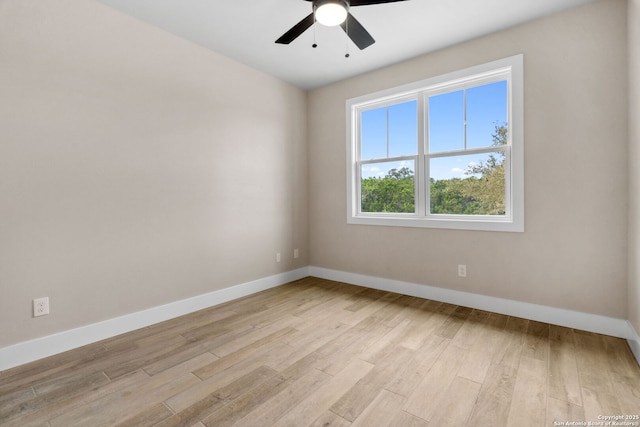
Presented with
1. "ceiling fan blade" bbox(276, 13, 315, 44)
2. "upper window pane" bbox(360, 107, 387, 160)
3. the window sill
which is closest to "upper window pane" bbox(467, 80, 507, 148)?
the window sill

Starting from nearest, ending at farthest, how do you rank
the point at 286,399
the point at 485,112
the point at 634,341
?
the point at 286,399 < the point at 634,341 < the point at 485,112

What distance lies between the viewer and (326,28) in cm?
276

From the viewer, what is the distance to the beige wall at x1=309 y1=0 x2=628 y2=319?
2.37 meters

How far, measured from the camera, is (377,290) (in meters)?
3.67

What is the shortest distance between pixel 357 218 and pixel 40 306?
3.14m

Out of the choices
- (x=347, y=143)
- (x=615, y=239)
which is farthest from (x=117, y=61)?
(x=615, y=239)

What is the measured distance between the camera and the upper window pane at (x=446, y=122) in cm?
321

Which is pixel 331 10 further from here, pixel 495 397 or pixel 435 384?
pixel 495 397

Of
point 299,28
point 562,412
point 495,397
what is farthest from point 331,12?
point 562,412

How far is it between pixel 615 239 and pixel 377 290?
223 cm

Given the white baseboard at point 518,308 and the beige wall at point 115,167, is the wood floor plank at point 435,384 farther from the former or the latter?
the beige wall at point 115,167

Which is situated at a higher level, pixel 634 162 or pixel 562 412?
pixel 634 162

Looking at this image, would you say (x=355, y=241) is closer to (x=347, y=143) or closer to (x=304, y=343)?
(x=347, y=143)

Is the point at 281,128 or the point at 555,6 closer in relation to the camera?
the point at 555,6
